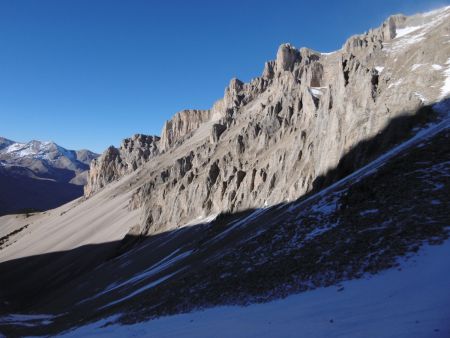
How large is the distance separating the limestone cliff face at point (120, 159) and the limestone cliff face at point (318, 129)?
279ft

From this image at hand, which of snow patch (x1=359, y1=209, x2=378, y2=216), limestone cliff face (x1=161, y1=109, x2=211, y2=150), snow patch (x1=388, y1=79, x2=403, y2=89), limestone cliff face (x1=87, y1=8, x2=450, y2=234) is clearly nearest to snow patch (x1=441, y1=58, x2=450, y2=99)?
limestone cliff face (x1=87, y1=8, x2=450, y2=234)

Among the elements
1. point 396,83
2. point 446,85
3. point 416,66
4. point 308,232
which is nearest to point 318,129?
point 396,83

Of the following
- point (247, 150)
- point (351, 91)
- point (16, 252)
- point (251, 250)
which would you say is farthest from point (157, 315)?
point (16, 252)

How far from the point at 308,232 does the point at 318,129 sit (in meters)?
23.4

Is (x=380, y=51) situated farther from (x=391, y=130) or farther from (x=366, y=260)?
(x=366, y=260)

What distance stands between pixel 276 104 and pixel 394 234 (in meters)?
51.9

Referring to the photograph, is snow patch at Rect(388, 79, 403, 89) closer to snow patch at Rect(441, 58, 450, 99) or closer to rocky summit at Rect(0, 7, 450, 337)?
rocky summit at Rect(0, 7, 450, 337)

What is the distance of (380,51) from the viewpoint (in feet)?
155

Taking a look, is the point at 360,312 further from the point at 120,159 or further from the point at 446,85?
the point at 120,159

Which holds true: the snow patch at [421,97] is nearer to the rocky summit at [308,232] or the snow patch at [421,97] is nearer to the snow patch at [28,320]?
the rocky summit at [308,232]

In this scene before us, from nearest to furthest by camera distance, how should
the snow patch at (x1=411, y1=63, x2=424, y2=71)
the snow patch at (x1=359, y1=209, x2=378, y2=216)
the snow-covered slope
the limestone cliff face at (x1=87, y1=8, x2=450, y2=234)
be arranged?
the snow-covered slope
the snow patch at (x1=359, y1=209, x2=378, y2=216)
the limestone cliff face at (x1=87, y1=8, x2=450, y2=234)
the snow patch at (x1=411, y1=63, x2=424, y2=71)

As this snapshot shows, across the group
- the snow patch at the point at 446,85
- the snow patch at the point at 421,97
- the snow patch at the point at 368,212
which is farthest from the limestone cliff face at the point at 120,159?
the snow patch at the point at 368,212

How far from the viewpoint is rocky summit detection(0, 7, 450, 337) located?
12.1m

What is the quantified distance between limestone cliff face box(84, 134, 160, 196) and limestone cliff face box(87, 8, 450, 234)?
84954 mm
